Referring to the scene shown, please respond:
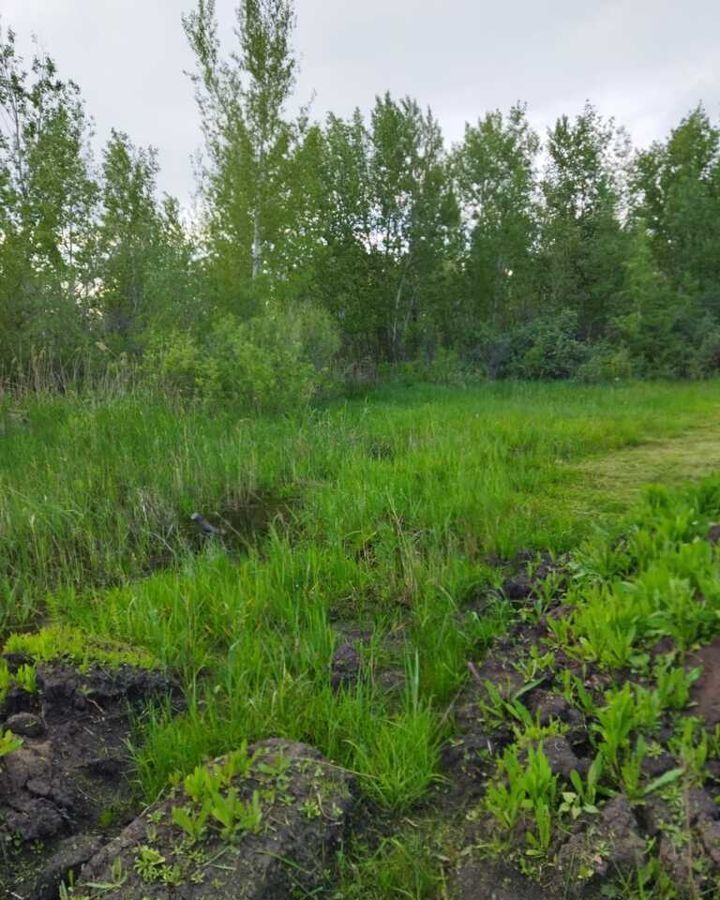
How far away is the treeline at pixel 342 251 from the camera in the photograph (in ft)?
35.6

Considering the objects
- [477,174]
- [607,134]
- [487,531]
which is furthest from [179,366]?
[607,134]

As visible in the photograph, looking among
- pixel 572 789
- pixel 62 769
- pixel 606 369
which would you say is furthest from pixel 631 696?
pixel 606 369

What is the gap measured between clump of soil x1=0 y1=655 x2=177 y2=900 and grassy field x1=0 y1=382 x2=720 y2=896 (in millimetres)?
122

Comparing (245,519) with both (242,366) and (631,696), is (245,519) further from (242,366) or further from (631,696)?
(242,366)

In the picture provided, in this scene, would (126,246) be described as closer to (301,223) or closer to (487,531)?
(301,223)

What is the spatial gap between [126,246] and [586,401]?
1066 cm

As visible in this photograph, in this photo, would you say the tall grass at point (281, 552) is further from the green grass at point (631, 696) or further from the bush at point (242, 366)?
the bush at point (242, 366)

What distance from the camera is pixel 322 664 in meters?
2.62

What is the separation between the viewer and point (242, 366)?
935cm

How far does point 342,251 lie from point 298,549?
59.5 feet

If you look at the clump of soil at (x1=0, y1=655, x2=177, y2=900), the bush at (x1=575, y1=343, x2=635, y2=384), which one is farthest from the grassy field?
the bush at (x1=575, y1=343, x2=635, y2=384)

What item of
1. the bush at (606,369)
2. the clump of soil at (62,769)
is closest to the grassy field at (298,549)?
the clump of soil at (62,769)

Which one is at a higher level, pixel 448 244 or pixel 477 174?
pixel 477 174

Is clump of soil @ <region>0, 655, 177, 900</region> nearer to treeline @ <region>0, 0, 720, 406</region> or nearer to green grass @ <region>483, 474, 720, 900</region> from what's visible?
green grass @ <region>483, 474, 720, 900</region>
